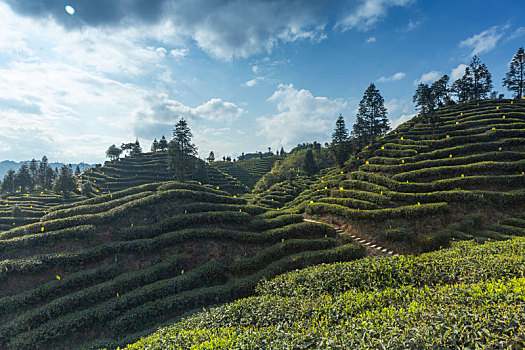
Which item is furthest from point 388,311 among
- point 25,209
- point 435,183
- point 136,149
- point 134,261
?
point 136,149

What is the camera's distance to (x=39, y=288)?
54.2 ft

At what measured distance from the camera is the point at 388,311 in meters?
6.96

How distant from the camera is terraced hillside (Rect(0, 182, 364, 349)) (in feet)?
48.2

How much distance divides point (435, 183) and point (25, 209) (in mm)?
74079

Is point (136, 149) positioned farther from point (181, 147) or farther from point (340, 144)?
point (340, 144)

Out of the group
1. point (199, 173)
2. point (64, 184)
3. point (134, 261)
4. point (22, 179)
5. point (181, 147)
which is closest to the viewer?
point (134, 261)

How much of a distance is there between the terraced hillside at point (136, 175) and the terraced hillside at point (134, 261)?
37.2 meters

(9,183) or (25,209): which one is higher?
(9,183)

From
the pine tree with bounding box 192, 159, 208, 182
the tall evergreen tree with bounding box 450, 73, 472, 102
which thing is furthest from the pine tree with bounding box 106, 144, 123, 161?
Result: the tall evergreen tree with bounding box 450, 73, 472, 102

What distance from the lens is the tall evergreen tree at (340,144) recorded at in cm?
5175

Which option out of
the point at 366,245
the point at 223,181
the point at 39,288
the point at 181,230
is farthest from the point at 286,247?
the point at 223,181

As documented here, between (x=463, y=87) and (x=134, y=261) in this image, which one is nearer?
(x=134, y=261)

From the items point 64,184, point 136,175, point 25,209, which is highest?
point 136,175

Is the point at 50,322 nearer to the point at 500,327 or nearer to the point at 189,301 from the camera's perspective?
the point at 189,301
